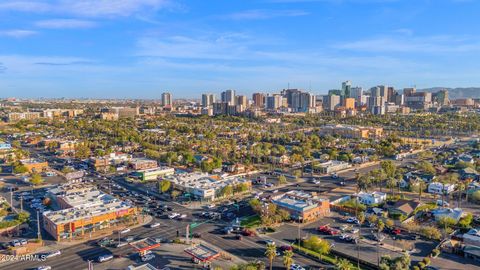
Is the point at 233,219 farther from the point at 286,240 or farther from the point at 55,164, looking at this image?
the point at 55,164

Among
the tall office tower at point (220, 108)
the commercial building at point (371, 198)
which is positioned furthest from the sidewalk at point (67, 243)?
the tall office tower at point (220, 108)

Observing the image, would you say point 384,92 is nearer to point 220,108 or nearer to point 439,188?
point 220,108

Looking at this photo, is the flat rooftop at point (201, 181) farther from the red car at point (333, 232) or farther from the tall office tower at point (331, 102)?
the tall office tower at point (331, 102)

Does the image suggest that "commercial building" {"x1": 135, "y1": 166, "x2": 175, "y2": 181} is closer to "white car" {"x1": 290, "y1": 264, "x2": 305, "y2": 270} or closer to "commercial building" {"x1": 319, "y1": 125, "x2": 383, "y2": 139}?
"white car" {"x1": 290, "y1": 264, "x2": 305, "y2": 270}

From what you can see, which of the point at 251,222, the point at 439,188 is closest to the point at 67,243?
the point at 251,222

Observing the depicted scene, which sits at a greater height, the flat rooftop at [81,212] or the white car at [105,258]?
the flat rooftop at [81,212]

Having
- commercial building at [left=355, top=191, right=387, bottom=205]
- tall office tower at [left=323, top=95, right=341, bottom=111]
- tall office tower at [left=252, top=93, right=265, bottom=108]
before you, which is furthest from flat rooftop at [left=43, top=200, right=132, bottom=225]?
tall office tower at [left=252, top=93, right=265, bottom=108]
